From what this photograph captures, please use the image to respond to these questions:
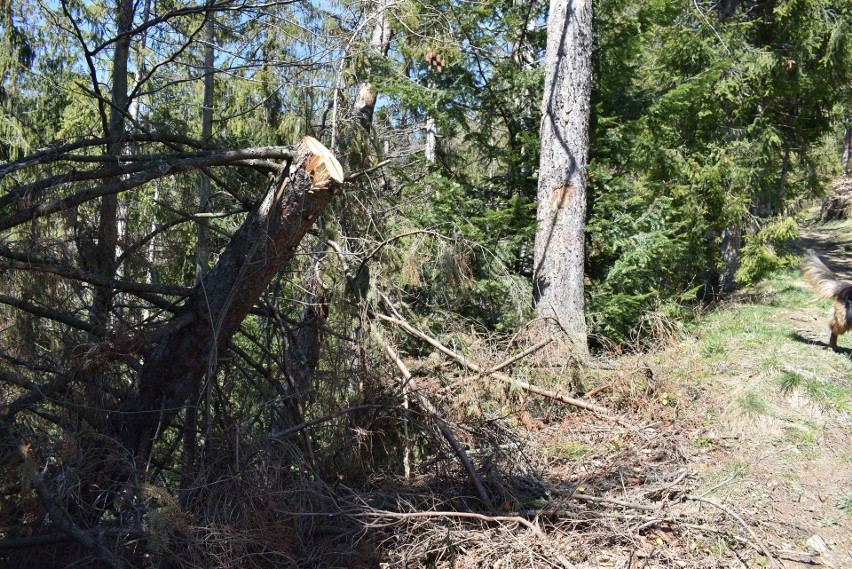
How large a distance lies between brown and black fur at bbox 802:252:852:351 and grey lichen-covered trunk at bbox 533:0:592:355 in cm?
277

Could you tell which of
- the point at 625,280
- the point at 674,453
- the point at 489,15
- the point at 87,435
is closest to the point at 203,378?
the point at 87,435

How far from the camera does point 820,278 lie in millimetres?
8117

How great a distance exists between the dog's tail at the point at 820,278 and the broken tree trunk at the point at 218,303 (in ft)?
20.6

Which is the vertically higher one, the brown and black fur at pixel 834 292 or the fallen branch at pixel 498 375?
the brown and black fur at pixel 834 292

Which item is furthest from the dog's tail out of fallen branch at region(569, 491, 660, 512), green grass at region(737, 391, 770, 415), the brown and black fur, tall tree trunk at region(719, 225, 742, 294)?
fallen branch at region(569, 491, 660, 512)

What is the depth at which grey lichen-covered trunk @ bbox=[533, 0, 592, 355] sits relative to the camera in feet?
28.0

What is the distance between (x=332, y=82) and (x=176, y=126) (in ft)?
7.68

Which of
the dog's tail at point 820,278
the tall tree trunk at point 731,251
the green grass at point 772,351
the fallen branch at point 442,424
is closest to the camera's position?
the fallen branch at point 442,424

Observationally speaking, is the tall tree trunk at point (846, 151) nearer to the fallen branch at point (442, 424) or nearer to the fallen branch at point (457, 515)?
the fallen branch at point (442, 424)

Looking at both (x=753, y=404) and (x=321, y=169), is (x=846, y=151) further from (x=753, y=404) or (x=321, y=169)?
(x=321, y=169)

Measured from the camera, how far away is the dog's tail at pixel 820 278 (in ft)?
25.7

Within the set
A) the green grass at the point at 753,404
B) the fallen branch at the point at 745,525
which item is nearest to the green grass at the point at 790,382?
the green grass at the point at 753,404

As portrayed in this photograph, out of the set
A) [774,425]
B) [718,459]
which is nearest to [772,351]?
[774,425]

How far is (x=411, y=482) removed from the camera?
17.1 ft
